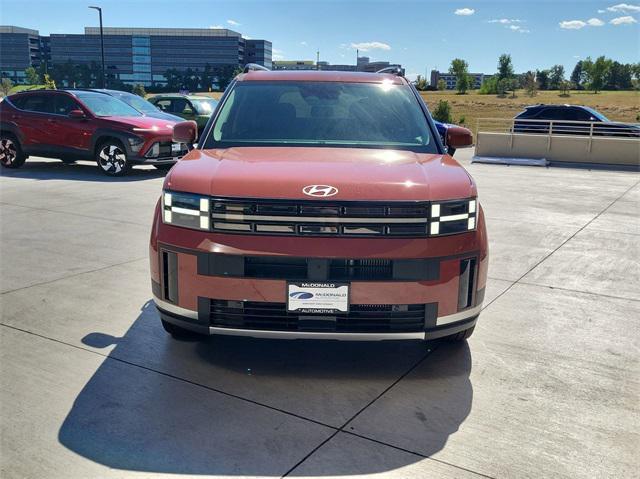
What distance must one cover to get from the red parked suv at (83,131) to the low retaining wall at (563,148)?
1085 centimetres

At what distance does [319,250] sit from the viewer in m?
3.24

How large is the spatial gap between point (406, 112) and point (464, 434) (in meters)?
2.47

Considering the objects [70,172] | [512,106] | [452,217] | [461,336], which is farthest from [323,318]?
[512,106]

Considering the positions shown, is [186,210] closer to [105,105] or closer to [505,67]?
[105,105]

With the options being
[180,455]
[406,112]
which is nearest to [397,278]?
[180,455]

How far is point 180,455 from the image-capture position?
2.87m

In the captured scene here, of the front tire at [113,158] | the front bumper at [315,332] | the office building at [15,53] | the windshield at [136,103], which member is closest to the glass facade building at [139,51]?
the office building at [15,53]

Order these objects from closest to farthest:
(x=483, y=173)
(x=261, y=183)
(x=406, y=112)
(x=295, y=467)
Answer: (x=295, y=467), (x=261, y=183), (x=406, y=112), (x=483, y=173)

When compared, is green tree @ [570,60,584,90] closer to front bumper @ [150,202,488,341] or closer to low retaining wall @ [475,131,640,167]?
low retaining wall @ [475,131,640,167]

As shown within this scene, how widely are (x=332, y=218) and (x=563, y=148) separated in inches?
716

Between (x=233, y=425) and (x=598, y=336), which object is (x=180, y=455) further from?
(x=598, y=336)

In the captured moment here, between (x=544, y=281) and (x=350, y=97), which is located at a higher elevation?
(x=350, y=97)

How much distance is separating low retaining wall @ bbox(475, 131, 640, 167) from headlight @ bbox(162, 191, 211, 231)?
18214 millimetres

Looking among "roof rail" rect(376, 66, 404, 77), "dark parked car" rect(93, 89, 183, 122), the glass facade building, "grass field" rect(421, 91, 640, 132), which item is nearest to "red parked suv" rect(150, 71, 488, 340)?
"roof rail" rect(376, 66, 404, 77)
